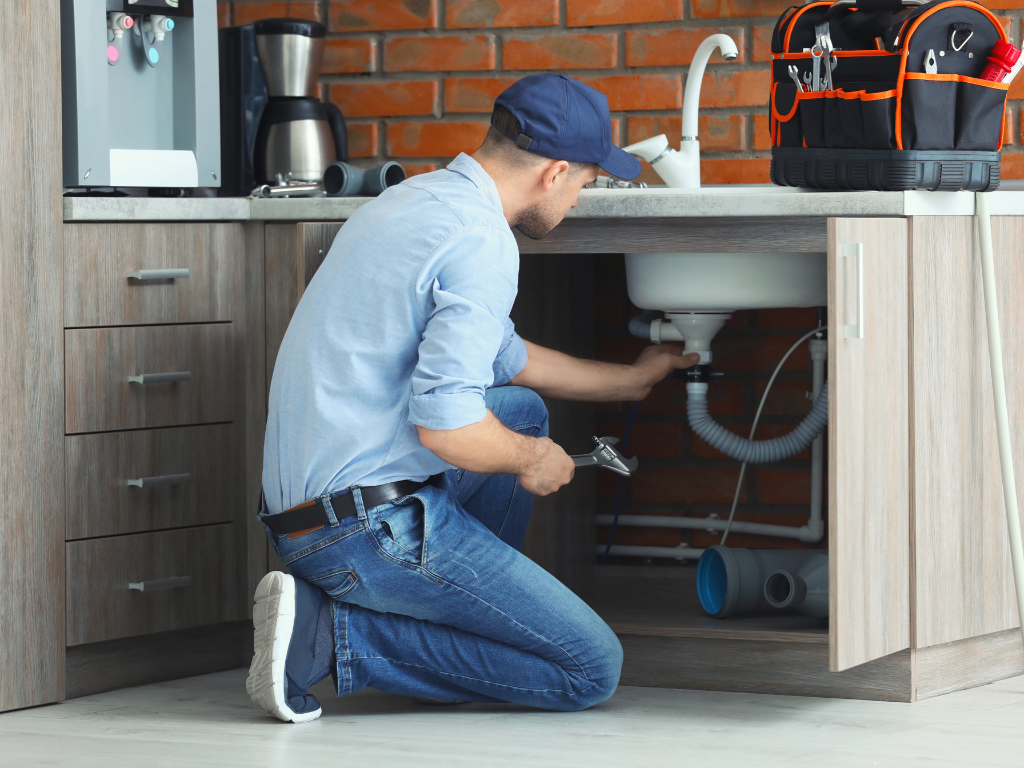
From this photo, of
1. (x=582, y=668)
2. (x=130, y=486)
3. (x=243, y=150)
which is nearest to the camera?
(x=582, y=668)

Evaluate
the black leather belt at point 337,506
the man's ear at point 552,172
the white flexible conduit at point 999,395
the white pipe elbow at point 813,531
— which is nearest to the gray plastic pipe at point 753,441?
the white pipe elbow at point 813,531

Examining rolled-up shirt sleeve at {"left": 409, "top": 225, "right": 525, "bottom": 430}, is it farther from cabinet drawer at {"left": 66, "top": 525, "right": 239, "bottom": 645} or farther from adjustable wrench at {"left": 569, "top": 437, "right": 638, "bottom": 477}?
cabinet drawer at {"left": 66, "top": 525, "right": 239, "bottom": 645}

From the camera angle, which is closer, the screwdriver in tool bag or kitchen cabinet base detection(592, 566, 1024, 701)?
the screwdriver in tool bag

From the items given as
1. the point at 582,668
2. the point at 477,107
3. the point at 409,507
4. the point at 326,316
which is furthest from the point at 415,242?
the point at 477,107

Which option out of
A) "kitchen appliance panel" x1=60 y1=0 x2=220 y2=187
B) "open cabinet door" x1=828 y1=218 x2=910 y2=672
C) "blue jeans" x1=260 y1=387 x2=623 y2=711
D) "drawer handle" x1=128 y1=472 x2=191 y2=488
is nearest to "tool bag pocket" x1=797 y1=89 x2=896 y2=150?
"open cabinet door" x1=828 y1=218 x2=910 y2=672

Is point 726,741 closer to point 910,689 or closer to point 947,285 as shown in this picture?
point 910,689

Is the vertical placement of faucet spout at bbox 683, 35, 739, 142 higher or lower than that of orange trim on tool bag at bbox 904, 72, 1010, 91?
higher

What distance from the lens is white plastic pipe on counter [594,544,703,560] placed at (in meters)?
2.66

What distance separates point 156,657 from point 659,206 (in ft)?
3.40

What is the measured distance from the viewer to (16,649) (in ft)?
6.66

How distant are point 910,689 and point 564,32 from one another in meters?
1.37

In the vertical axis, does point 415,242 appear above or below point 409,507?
above

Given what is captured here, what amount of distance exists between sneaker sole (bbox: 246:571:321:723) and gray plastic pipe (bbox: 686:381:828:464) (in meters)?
0.81

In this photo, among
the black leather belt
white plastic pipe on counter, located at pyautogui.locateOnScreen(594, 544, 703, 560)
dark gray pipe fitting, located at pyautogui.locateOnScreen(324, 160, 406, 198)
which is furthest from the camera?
white plastic pipe on counter, located at pyautogui.locateOnScreen(594, 544, 703, 560)
